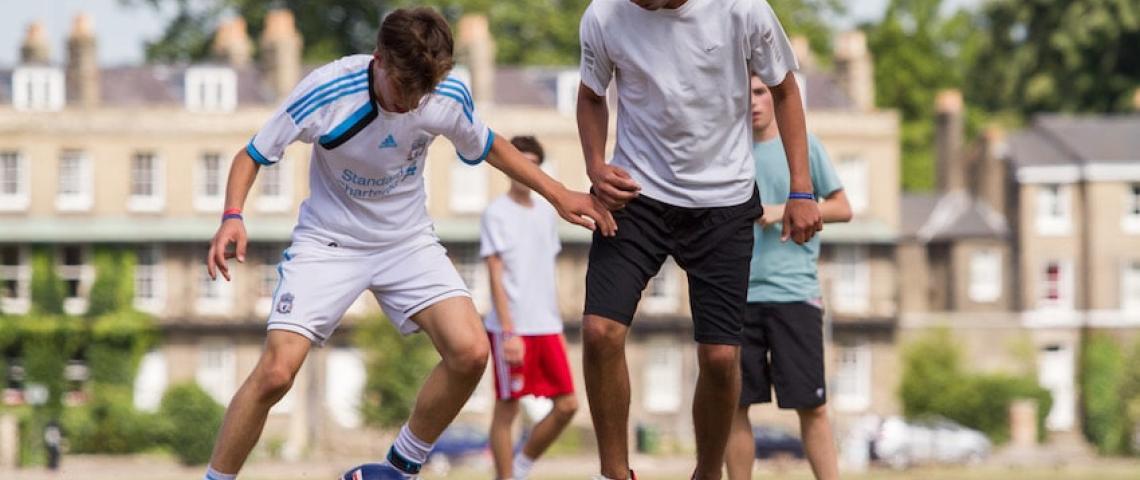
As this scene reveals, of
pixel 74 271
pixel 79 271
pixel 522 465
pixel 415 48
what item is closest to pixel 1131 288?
pixel 79 271

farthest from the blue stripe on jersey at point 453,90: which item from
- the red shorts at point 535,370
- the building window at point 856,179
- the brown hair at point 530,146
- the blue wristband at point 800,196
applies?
the building window at point 856,179

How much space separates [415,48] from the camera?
29.9 ft

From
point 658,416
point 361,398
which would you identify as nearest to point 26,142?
point 361,398

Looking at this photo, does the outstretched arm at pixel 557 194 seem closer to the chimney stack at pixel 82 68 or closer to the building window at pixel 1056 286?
the chimney stack at pixel 82 68

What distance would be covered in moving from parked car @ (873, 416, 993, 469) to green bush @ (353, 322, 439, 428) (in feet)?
42.9

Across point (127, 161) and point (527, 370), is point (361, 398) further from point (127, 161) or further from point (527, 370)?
point (527, 370)

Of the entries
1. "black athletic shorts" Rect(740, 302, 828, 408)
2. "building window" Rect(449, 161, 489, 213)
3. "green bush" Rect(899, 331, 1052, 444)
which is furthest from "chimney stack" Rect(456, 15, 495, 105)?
"black athletic shorts" Rect(740, 302, 828, 408)

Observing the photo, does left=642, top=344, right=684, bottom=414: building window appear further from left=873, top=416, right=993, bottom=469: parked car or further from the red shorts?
the red shorts

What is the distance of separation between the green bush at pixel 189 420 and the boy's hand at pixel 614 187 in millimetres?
52330

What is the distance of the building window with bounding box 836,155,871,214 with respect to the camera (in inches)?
2894

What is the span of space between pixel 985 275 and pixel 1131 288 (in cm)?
535

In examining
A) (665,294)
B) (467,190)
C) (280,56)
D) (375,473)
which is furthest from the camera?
(665,294)

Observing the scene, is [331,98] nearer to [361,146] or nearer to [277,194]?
[361,146]

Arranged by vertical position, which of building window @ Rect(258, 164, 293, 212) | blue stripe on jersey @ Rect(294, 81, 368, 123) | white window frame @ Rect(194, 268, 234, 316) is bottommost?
white window frame @ Rect(194, 268, 234, 316)
